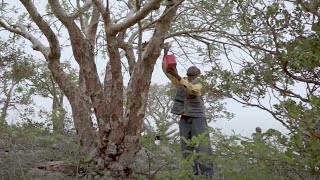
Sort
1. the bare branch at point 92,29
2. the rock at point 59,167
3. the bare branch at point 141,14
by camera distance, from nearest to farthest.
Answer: the bare branch at point 141,14, the rock at point 59,167, the bare branch at point 92,29

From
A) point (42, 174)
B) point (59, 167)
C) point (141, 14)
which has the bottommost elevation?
point (42, 174)

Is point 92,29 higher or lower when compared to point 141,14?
higher

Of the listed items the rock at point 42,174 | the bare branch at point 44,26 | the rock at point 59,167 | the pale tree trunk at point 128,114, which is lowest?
the rock at point 42,174

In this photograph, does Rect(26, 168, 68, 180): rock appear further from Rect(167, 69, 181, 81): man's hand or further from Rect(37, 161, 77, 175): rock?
Rect(167, 69, 181, 81): man's hand

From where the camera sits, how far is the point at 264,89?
12.3 ft

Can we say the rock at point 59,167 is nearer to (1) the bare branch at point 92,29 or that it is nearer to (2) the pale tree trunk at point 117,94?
(2) the pale tree trunk at point 117,94

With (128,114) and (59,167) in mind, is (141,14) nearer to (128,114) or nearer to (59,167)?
(128,114)

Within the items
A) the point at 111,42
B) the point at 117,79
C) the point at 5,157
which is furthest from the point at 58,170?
the point at 111,42

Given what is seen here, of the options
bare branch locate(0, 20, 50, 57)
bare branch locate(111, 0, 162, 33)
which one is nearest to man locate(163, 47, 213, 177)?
bare branch locate(111, 0, 162, 33)

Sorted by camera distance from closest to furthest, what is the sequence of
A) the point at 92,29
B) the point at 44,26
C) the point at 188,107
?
1. the point at 188,107
2. the point at 44,26
3. the point at 92,29

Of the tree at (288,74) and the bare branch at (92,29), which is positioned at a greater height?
the bare branch at (92,29)

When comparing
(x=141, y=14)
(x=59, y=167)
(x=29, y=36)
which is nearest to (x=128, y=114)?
(x=59, y=167)

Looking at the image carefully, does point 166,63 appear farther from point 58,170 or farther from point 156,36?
point 58,170

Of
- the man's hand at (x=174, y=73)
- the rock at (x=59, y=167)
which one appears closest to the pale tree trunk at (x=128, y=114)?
the man's hand at (x=174, y=73)
